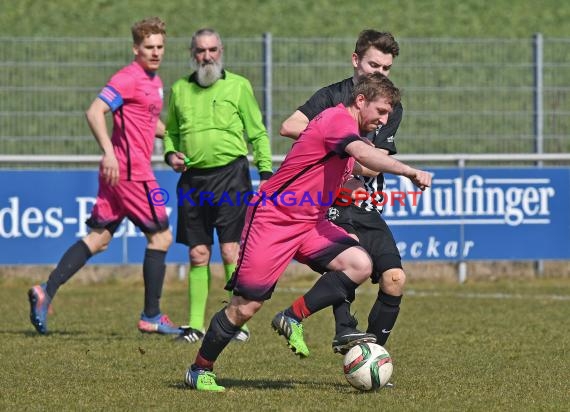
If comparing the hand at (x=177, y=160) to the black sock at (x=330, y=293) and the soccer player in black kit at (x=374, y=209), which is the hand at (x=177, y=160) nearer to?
the soccer player in black kit at (x=374, y=209)

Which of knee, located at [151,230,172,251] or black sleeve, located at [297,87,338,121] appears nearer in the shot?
black sleeve, located at [297,87,338,121]

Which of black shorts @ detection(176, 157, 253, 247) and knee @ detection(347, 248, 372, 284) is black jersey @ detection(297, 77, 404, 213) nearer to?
knee @ detection(347, 248, 372, 284)

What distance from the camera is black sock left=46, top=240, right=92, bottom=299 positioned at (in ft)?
33.1

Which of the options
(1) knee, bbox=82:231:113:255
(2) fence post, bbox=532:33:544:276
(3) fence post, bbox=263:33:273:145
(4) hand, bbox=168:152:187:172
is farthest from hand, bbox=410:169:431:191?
(2) fence post, bbox=532:33:544:276

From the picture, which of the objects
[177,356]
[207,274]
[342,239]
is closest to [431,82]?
[207,274]

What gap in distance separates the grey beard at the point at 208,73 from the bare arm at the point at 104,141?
29.3 inches

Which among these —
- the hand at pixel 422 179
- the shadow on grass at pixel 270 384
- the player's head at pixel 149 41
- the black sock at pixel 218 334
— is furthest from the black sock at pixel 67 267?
the hand at pixel 422 179

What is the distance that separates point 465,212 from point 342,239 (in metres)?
7.61

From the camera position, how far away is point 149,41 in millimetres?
9781

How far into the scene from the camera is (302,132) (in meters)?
7.10

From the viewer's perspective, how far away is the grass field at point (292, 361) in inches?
270

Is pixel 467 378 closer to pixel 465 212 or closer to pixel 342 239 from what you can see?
pixel 342 239

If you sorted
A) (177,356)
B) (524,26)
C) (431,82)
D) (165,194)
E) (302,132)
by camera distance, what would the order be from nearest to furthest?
1. (302,132)
2. (177,356)
3. (165,194)
4. (431,82)
5. (524,26)

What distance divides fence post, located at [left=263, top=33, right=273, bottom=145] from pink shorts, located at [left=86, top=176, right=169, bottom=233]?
16.7 ft
